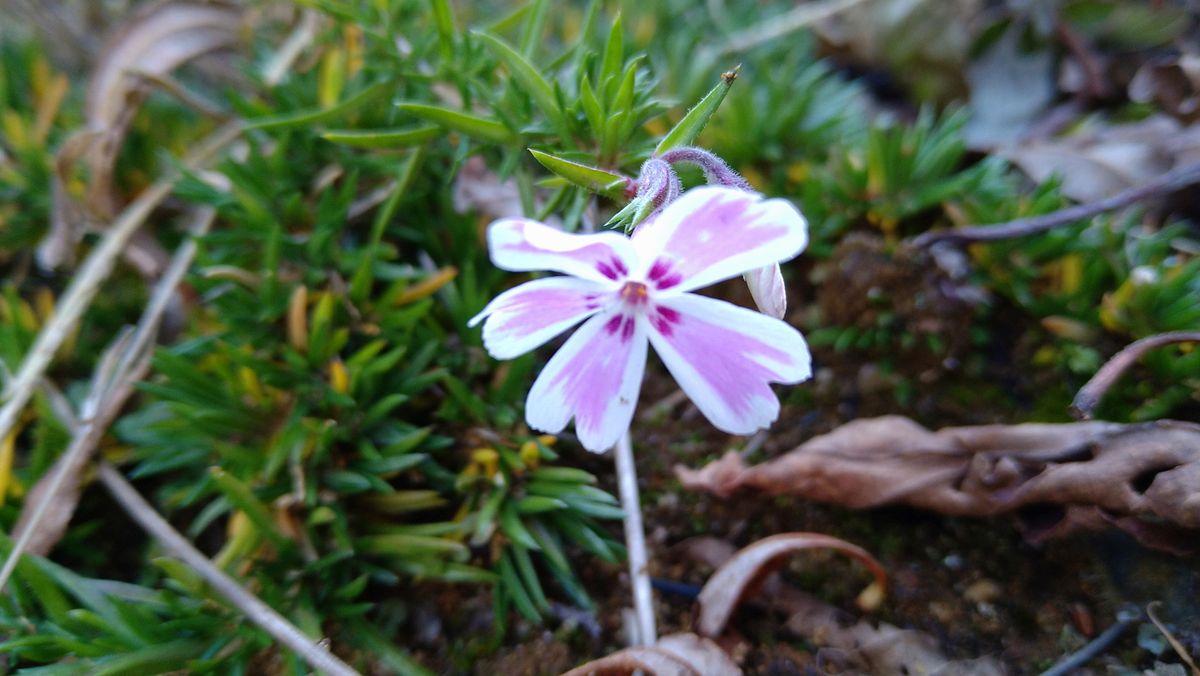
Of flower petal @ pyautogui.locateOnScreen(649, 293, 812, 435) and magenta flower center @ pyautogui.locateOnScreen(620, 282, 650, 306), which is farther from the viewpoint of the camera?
magenta flower center @ pyautogui.locateOnScreen(620, 282, 650, 306)

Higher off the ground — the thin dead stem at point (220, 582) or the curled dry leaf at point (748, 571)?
the thin dead stem at point (220, 582)

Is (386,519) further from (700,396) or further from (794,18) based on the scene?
(794,18)

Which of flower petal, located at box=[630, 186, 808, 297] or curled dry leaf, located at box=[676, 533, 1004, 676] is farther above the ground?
flower petal, located at box=[630, 186, 808, 297]

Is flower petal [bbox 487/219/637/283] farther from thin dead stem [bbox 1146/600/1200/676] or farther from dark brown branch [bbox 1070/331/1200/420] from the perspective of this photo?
thin dead stem [bbox 1146/600/1200/676]

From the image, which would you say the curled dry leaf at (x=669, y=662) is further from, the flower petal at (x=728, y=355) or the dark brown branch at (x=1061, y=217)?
the dark brown branch at (x=1061, y=217)

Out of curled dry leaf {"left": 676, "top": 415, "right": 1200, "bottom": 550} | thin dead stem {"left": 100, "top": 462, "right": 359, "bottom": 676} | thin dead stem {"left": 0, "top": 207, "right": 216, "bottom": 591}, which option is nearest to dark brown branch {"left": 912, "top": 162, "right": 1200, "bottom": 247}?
curled dry leaf {"left": 676, "top": 415, "right": 1200, "bottom": 550}

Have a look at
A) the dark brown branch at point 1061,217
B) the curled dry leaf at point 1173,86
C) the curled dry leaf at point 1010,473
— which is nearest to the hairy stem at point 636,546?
the curled dry leaf at point 1010,473
